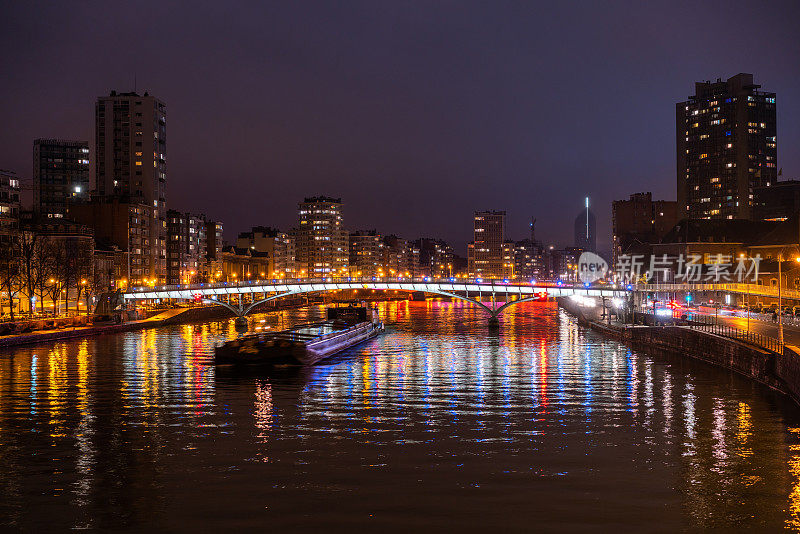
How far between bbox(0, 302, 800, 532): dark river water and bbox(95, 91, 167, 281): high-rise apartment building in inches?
4858

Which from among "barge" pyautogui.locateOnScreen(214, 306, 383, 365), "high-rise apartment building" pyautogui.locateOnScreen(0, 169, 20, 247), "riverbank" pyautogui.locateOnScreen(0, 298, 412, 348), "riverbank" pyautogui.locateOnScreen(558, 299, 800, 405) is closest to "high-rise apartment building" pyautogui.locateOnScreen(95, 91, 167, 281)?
"riverbank" pyautogui.locateOnScreen(0, 298, 412, 348)

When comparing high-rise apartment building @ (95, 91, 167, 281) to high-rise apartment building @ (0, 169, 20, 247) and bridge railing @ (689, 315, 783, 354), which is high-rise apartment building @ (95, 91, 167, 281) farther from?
bridge railing @ (689, 315, 783, 354)

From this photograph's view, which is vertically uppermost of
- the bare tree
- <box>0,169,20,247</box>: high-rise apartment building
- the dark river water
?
<box>0,169,20,247</box>: high-rise apartment building

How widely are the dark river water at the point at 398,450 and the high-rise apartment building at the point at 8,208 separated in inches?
2151

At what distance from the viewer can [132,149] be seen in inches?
7042

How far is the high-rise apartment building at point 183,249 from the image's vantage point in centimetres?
18200

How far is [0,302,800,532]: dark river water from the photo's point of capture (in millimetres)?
23547

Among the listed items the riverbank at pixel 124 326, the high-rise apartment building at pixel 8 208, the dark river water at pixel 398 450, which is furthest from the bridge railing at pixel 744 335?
the high-rise apartment building at pixel 8 208

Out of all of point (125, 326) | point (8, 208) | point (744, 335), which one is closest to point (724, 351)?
point (744, 335)

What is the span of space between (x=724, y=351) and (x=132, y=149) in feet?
491

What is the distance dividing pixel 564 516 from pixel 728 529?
14.8 feet

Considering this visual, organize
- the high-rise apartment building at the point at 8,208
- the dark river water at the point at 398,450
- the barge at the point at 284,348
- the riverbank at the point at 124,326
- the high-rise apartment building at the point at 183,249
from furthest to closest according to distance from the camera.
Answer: the high-rise apartment building at the point at 183,249 → the high-rise apartment building at the point at 8,208 → the riverbank at the point at 124,326 → the barge at the point at 284,348 → the dark river water at the point at 398,450

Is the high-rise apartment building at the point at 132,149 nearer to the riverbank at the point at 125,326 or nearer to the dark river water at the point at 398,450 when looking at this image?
the riverbank at the point at 125,326

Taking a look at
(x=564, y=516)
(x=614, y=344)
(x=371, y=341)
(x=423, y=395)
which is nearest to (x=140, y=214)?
(x=371, y=341)
